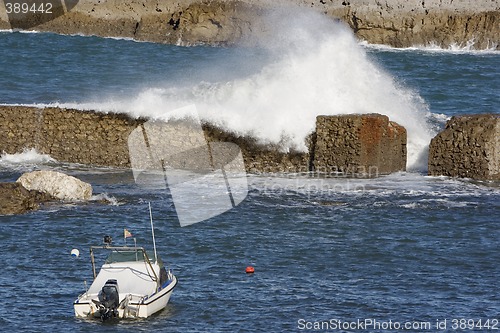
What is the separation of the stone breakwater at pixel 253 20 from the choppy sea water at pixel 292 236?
23134 millimetres

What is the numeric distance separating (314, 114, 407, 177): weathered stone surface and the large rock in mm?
4696

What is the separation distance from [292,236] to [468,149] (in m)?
5.45

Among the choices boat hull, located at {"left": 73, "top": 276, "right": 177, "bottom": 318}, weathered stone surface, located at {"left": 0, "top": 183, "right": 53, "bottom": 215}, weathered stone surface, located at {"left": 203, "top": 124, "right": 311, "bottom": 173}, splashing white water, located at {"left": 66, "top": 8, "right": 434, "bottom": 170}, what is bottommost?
boat hull, located at {"left": 73, "top": 276, "right": 177, "bottom": 318}

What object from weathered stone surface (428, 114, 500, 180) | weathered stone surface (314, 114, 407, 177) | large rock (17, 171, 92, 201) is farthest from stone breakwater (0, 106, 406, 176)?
large rock (17, 171, 92, 201)

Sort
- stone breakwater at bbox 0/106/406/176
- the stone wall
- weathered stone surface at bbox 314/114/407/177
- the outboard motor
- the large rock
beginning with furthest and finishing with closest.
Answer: the stone wall < stone breakwater at bbox 0/106/406/176 < weathered stone surface at bbox 314/114/407/177 < the large rock < the outboard motor

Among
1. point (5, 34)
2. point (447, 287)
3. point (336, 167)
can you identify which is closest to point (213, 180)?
point (336, 167)

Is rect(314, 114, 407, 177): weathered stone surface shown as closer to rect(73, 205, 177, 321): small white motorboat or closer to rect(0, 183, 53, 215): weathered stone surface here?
rect(0, 183, 53, 215): weathered stone surface

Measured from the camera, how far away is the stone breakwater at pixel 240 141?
23.2 m

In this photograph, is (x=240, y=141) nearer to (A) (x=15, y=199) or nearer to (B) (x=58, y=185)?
Answer: (B) (x=58, y=185)

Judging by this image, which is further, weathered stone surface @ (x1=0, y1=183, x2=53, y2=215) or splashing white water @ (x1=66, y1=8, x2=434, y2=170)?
splashing white water @ (x1=66, y1=8, x2=434, y2=170)

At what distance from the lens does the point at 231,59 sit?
151 feet

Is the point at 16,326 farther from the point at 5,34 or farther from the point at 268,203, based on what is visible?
the point at 5,34

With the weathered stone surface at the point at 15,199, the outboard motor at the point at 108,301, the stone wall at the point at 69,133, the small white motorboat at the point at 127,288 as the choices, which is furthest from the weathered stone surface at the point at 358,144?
the outboard motor at the point at 108,301

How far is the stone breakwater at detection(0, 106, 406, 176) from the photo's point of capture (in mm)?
23203
